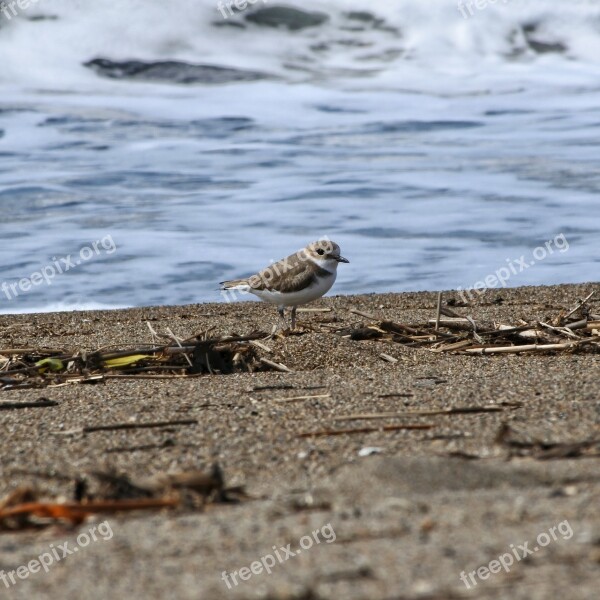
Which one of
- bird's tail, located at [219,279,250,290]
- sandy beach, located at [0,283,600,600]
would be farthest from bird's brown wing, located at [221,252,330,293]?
sandy beach, located at [0,283,600,600]

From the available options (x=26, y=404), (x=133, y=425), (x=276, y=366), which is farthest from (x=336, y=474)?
(x=276, y=366)

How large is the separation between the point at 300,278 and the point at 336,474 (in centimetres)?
356

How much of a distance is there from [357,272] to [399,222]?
2233 mm

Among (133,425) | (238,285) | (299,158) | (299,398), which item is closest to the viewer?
(133,425)

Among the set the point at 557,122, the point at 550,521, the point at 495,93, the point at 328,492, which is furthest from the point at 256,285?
the point at 495,93

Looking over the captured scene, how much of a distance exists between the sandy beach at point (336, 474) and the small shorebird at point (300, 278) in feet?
2.29

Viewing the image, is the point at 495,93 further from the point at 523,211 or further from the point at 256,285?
the point at 256,285

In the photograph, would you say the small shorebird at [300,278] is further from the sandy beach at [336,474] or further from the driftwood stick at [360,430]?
the driftwood stick at [360,430]

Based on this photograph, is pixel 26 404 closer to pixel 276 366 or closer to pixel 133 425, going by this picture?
pixel 133 425

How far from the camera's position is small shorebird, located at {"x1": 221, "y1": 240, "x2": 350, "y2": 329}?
6488 mm

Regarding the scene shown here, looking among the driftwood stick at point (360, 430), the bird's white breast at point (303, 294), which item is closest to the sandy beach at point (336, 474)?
the driftwood stick at point (360, 430)

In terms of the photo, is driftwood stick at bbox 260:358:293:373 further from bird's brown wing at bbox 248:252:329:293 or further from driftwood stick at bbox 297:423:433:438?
driftwood stick at bbox 297:423:433:438

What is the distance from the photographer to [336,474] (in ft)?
9.80

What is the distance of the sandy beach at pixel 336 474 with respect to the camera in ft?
6.79
